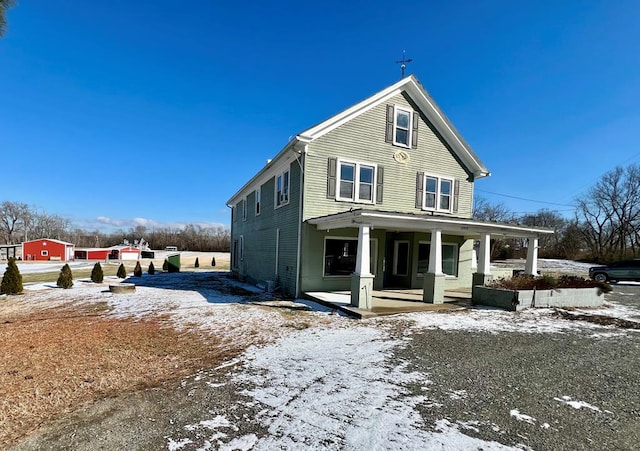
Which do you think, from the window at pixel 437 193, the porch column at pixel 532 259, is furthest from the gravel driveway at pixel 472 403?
the window at pixel 437 193

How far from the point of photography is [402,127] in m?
13.1

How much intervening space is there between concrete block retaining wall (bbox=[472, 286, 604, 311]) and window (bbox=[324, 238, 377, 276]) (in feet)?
13.2

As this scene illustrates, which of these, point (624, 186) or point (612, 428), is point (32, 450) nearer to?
point (612, 428)

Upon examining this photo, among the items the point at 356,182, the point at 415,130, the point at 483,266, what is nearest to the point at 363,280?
the point at 356,182

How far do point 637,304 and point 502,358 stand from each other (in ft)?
32.7

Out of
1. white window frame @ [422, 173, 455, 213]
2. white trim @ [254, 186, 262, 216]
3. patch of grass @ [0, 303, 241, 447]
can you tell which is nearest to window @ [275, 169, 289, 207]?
white trim @ [254, 186, 262, 216]

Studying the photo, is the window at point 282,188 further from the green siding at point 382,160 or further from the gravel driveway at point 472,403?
the gravel driveway at point 472,403

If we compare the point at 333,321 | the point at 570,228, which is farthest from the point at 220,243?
the point at 333,321

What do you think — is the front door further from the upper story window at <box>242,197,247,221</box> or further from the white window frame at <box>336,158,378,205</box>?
the upper story window at <box>242,197,247,221</box>

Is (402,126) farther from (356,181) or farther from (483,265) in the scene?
(483,265)

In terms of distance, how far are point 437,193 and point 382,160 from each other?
3.10m

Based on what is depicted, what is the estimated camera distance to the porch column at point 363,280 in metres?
9.15

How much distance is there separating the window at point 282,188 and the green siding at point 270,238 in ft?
0.87

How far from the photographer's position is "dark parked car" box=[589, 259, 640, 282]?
18.6 metres
